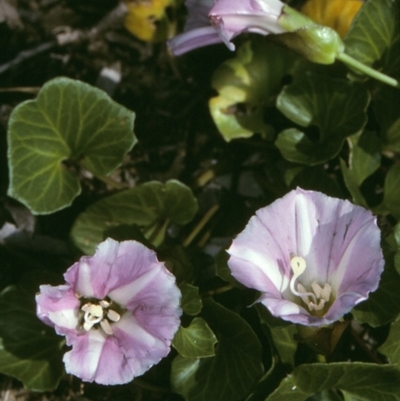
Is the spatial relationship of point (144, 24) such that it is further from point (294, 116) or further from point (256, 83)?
point (294, 116)

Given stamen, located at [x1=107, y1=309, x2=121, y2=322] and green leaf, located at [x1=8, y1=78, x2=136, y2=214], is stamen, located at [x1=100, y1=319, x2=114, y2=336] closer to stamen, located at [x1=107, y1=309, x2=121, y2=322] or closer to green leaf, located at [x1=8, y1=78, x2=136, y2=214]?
stamen, located at [x1=107, y1=309, x2=121, y2=322]

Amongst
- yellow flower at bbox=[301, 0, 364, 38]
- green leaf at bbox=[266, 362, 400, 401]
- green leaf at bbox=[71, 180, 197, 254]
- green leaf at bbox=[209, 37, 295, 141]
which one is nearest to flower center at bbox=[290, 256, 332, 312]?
green leaf at bbox=[266, 362, 400, 401]

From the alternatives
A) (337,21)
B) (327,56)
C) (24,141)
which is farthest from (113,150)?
(337,21)

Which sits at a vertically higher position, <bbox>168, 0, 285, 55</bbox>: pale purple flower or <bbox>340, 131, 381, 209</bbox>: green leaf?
<bbox>168, 0, 285, 55</bbox>: pale purple flower

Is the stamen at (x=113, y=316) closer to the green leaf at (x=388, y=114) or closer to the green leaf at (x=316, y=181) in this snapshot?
the green leaf at (x=316, y=181)

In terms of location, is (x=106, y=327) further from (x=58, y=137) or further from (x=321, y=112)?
(x=321, y=112)

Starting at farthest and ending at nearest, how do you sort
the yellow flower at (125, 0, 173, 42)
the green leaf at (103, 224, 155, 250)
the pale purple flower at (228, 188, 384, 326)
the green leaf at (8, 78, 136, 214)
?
1. the yellow flower at (125, 0, 173, 42)
2. the green leaf at (8, 78, 136, 214)
3. the green leaf at (103, 224, 155, 250)
4. the pale purple flower at (228, 188, 384, 326)
